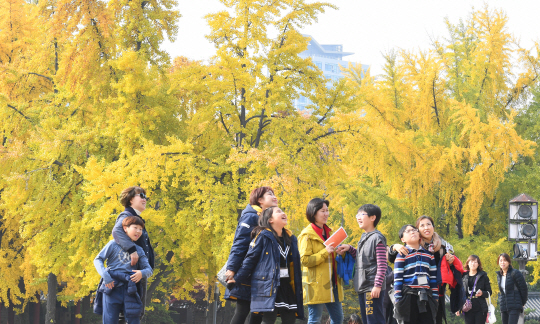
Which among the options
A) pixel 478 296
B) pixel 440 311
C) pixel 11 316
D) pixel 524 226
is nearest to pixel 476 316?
pixel 478 296

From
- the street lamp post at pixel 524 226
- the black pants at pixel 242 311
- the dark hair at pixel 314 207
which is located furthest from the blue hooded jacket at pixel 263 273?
the street lamp post at pixel 524 226

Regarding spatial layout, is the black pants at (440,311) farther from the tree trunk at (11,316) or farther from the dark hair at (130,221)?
the tree trunk at (11,316)

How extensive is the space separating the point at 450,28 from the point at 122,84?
1245 centimetres

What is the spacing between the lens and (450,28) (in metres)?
20.9

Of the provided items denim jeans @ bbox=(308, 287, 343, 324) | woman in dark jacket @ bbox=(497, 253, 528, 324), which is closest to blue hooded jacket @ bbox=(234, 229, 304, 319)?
denim jeans @ bbox=(308, 287, 343, 324)

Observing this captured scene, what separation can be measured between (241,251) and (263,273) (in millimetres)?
329

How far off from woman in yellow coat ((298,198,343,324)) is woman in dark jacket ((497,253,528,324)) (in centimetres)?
441

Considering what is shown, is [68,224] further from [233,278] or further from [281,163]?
[233,278]

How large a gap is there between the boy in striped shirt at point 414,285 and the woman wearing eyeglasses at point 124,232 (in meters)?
2.60

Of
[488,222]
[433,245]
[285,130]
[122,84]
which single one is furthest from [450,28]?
[433,245]

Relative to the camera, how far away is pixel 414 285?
5.54 m

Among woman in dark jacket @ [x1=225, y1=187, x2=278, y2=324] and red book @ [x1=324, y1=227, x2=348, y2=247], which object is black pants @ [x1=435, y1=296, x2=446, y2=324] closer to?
red book @ [x1=324, y1=227, x2=348, y2=247]

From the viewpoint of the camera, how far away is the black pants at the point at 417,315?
5.56 m

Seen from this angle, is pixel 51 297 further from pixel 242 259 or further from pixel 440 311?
pixel 440 311
